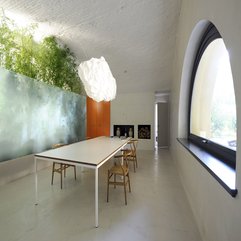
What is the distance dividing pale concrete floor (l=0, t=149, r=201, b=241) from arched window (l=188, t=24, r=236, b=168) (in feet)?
3.09

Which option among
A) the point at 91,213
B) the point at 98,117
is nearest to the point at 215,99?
the point at 91,213

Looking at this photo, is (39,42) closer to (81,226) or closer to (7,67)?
(7,67)

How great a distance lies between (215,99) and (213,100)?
0.10 meters

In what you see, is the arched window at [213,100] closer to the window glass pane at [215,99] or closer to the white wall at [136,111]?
the window glass pane at [215,99]

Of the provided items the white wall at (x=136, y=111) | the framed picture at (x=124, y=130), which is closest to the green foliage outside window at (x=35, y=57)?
the white wall at (x=136, y=111)

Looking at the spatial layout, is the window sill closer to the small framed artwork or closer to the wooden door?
the small framed artwork

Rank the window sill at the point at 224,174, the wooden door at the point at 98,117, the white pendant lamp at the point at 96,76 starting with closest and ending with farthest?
the window sill at the point at 224,174, the white pendant lamp at the point at 96,76, the wooden door at the point at 98,117

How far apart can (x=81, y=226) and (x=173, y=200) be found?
4.48 ft

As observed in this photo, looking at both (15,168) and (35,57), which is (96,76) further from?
(15,168)

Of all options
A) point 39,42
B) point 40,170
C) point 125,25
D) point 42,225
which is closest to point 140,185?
point 42,225

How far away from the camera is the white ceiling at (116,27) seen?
2.87 metres

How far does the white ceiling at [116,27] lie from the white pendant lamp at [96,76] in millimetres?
1116

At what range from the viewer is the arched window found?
1604 mm

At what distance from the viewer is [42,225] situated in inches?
70.4
